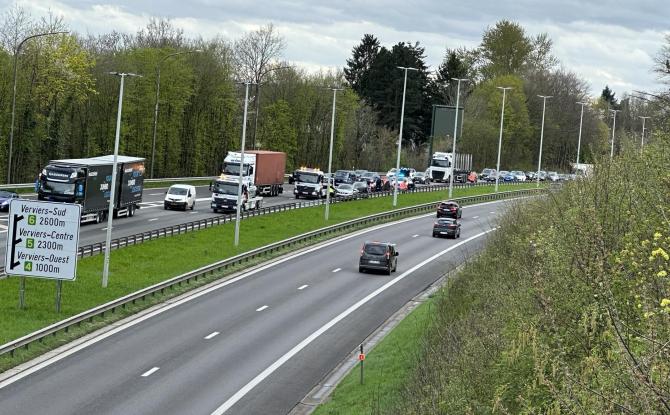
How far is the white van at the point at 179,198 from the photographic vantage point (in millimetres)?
69500

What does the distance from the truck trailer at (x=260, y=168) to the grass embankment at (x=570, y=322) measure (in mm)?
52455

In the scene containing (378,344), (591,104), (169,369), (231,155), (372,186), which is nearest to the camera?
(169,369)

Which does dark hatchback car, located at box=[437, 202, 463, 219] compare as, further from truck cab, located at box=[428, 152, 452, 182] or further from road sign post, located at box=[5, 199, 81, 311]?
road sign post, located at box=[5, 199, 81, 311]

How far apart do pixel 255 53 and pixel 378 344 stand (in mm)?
78192

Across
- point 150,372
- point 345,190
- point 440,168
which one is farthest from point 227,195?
point 440,168

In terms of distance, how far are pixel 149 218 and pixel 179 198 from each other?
545cm

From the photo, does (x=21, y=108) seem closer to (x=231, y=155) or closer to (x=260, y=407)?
(x=231, y=155)

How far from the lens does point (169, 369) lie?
3042 centimetres

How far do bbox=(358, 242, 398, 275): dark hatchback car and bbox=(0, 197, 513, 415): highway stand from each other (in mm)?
500

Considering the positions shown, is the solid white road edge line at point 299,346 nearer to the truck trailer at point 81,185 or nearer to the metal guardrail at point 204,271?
the metal guardrail at point 204,271

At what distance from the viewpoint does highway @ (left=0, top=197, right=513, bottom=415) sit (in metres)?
Answer: 27.1

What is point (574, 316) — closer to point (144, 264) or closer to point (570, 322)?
point (570, 322)

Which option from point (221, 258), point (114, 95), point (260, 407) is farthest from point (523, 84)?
point (260, 407)

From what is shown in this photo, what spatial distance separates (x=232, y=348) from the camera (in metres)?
33.9
